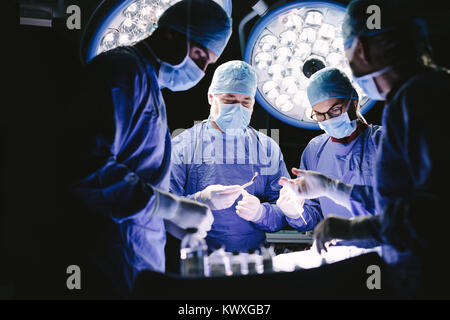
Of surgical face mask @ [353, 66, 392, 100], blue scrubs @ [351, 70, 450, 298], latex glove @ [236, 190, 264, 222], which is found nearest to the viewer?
blue scrubs @ [351, 70, 450, 298]

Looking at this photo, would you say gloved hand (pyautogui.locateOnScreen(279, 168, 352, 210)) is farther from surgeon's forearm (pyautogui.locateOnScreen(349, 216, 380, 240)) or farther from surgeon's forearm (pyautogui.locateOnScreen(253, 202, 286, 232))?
surgeon's forearm (pyautogui.locateOnScreen(253, 202, 286, 232))

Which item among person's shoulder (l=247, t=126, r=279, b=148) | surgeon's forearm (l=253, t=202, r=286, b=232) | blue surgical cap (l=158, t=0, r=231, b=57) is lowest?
surgeon's forearm (l=253, t=202, r=286, b=232)

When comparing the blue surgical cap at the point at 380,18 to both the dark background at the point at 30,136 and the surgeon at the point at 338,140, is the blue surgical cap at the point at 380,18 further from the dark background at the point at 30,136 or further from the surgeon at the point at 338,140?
the surgeon at the point at 338,140

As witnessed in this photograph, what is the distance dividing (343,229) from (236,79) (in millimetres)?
1467

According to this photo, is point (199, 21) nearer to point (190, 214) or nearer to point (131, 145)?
point (131, 145)

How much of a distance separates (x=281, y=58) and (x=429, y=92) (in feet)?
4.86

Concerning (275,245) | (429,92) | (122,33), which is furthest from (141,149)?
(275,245)

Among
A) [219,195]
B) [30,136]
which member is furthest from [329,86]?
[30,136]

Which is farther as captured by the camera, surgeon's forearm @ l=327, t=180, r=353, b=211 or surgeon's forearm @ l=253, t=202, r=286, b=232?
surgeon's forearm @ l=253, t=202, r=286, b=232

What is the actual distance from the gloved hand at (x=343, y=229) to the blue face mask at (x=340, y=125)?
97cm

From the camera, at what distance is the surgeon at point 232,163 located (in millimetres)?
2578

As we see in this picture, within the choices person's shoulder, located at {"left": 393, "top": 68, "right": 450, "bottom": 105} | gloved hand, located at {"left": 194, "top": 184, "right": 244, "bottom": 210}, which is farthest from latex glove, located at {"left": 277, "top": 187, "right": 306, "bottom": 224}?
person's shoulder, located at {"left": 393, "top": 68, "right": 450, "bottom": 105}

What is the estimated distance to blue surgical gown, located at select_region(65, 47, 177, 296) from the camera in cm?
138

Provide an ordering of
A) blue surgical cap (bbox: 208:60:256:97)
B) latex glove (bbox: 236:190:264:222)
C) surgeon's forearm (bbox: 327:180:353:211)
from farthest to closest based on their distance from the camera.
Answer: blue surgical cap (bbox: 208:60:256:97)
latex glove (bbox: 236:190:264:222)
surgeon's forearm (bbox: 327:180:353:211)
